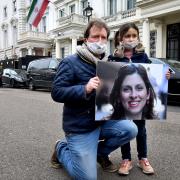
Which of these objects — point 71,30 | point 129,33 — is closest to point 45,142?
point 129,33

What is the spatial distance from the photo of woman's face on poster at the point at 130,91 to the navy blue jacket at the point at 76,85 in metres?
0.13

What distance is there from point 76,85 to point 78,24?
2764 centimetres

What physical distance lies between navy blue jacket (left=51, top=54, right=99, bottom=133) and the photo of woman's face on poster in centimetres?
13

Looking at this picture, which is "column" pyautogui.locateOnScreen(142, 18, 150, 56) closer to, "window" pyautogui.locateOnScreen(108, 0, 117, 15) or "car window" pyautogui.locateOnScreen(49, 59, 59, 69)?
"car window" pyautogui.locateOnScreen(49, 59, 59, 69)

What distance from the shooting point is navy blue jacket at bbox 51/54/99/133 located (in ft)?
11.9

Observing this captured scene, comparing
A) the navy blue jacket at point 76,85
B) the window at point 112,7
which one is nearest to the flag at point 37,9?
the window at point 112,7

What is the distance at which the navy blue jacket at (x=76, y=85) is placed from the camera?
11.9 ft

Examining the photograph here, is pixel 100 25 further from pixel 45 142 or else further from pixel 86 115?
pixel 45 142

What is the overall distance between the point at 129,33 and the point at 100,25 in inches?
18.1

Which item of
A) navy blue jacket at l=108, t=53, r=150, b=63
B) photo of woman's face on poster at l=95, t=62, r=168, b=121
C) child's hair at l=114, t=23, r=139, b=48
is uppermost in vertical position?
child's hair at l=114, t=23, r=139, b=48

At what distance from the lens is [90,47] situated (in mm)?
3621

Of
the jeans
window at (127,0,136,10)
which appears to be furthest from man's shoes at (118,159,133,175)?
window at (127,0,136,10)

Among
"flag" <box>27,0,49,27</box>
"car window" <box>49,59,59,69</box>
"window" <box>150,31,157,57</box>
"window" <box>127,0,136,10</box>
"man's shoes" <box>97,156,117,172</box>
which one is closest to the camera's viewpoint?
"man's shoes" <box>97,156,117,172</box>

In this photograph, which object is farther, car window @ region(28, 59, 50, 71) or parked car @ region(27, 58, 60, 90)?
car window @ region(28, 59, 50, 71)
